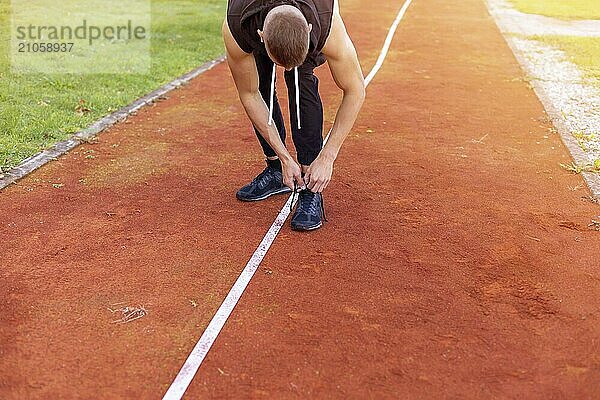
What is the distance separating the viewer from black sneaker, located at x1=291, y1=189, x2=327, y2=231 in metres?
4.87

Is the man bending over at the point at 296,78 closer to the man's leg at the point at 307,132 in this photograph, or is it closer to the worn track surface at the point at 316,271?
the man's leg at the point at 307,132

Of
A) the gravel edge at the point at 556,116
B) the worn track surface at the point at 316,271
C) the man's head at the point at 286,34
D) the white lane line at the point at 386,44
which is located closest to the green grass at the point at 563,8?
the white lane line at the point at 386,44

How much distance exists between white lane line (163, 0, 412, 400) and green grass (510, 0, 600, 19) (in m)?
13.4

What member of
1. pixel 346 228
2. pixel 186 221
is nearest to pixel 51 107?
pixel 186 221

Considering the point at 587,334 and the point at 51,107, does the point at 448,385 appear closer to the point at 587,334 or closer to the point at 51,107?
the point at 587,334

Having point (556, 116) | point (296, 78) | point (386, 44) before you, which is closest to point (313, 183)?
point (296, 78)

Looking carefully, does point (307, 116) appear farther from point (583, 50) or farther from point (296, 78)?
point (583, 50)

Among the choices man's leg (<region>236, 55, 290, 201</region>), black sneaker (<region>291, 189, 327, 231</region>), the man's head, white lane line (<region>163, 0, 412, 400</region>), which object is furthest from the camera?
man's leg (<region>236, 55, 290, 201</region>)

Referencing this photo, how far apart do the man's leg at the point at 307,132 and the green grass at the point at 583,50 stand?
624 cm

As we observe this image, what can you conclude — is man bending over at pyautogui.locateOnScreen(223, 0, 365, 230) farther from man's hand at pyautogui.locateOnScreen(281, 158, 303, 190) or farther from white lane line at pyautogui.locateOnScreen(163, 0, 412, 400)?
white lane line at pyautogui.locateOnScreen(163, 0, 412, 400)

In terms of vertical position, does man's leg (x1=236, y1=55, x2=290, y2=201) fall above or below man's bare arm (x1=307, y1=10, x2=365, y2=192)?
below

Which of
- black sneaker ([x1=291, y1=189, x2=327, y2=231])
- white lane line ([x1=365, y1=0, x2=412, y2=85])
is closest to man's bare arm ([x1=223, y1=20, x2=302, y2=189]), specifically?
black sneaker ([x1=291, y1=189, x2=327, y2=231])

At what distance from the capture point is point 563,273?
14.4 feet

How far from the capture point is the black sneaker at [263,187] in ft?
17.6
